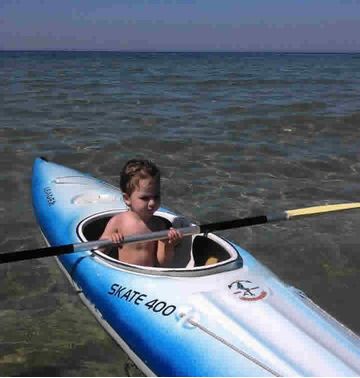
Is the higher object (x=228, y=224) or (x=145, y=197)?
(x=145, y=197)

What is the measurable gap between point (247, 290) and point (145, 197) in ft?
3.40

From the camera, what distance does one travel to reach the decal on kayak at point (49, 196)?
20.3 ft

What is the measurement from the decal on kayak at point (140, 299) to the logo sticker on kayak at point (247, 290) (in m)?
0.47

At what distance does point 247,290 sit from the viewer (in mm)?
3951

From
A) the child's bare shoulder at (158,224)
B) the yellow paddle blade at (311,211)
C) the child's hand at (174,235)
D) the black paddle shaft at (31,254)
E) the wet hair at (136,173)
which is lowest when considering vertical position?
the black paddle shaft at (31,254)

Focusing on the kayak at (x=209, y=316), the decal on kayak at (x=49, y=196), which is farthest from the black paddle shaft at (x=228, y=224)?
the decal on kayak at (x=49, y=196)

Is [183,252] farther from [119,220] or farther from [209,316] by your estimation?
[209,316]

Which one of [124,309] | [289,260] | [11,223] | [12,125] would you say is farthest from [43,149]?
[124,309]

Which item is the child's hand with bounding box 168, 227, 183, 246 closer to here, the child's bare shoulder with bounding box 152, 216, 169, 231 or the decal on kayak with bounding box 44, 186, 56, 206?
the child's bare shoulder with bounding box 152, 216, 169, 231

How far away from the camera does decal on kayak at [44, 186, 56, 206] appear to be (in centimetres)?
619

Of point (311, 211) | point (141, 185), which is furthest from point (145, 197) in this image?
point (311, 211)

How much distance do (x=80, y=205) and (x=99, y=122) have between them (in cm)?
841

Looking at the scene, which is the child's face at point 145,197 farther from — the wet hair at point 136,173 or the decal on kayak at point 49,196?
the decal on kayak at point 49,196

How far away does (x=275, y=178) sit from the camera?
29.6ft
